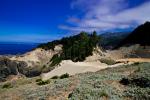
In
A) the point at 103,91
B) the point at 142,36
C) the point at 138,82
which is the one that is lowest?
the point at 103,91

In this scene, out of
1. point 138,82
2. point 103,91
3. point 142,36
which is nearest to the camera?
point 103,91

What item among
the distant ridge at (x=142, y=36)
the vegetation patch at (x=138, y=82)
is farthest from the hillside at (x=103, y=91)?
the distant ridge at (x=142, y=36)

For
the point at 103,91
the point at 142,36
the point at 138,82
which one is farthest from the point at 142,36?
the point at 103,91

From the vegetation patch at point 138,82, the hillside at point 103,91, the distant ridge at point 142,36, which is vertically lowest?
the hillside at point 103,91

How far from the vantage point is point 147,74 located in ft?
72.5

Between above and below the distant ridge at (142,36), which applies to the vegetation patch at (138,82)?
below

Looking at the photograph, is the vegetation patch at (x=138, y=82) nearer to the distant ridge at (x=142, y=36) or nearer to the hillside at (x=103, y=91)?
the hillside at (x=103, y=91)

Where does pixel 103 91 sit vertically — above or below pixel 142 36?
below

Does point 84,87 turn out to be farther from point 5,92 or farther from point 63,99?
point 5,92

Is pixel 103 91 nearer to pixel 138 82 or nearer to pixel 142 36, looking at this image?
pixel 138 82

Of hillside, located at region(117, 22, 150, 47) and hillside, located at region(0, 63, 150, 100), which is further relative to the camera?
hillside, located at region(117, 22, 150, 47)

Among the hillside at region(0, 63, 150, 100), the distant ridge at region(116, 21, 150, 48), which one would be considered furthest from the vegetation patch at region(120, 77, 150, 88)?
the distant ridge at region(116, 21, 150, 48)

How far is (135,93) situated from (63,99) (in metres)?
5.09

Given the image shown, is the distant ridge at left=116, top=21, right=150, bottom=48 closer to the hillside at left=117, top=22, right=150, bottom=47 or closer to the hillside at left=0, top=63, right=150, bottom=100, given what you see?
the hillside at left=117, top=22, right=150, bottom=47
